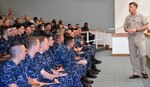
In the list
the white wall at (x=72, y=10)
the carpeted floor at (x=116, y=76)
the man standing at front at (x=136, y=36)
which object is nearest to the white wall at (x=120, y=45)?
the white wall at (x=72, y=10)

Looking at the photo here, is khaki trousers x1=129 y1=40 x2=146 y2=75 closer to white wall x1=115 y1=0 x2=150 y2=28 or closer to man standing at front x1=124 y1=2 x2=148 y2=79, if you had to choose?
man standing at front x1=124 y1=2 x2=148 y2=79

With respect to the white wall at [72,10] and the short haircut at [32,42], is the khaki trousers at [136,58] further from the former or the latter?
the white wall at [72,10]

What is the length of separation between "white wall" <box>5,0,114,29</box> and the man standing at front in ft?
15.3

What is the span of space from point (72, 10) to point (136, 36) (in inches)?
219

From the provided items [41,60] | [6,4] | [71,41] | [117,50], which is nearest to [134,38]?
[71,41]

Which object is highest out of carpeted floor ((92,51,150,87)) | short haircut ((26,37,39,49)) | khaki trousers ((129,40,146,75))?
short haircut ((26,37,39,49))

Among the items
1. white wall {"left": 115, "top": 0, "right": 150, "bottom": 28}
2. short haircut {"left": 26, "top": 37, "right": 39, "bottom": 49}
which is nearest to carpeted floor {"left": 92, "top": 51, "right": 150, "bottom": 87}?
short haircut {"left": 26, "top": 37, "right": 39, "bottom": 49}

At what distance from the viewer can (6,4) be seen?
11320 millimetres

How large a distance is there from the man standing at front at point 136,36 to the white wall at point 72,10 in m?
4.67

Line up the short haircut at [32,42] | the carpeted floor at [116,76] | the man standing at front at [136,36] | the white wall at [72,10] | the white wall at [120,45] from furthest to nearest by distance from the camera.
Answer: the white wall at [72,10] → the white wall at [120,45] → the man standing at front at [136,36] → the carpeted floor at [116,76] → the short haircut at [32,42]

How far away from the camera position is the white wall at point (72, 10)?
1002cm

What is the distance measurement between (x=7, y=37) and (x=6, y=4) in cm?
619

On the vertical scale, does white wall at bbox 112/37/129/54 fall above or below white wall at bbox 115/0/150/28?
below

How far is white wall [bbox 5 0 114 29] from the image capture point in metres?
10.0
